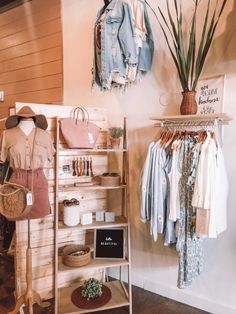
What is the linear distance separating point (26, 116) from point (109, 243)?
4.11 feet

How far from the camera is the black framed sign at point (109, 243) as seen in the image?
243cm

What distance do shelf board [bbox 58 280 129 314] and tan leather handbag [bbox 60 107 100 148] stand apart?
4.07ft

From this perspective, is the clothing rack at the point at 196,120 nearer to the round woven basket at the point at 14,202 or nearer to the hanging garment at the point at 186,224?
the hanging garment at the point at 186,224

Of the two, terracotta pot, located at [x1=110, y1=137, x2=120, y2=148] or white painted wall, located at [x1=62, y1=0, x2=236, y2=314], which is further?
terracotta pot, located at [x1=110, y1=137, x2=120, y2=148]

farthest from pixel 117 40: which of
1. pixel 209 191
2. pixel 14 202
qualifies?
pixel 14 202

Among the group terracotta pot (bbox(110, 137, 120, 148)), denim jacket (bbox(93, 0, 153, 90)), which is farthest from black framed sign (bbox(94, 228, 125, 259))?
denim jacket (bbox(93, 0, 153, 90))

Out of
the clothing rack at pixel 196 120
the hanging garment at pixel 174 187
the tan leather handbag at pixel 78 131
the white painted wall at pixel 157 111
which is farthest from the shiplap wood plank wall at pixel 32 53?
the hanging garment at pixel 174 187

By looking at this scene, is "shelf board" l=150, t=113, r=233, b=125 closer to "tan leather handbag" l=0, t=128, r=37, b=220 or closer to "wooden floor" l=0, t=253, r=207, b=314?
"tan leather handbag" l=0, t=128, r=37, b=220

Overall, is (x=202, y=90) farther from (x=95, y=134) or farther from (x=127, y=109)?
(x=95, y=134)

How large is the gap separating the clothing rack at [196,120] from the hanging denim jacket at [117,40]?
20.1 inches

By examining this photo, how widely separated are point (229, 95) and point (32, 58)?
246 cm

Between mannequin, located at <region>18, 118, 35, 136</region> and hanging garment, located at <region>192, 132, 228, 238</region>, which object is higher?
mannequin, located at <region>18, 118, 35, 136</region>

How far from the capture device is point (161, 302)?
8.04 ft

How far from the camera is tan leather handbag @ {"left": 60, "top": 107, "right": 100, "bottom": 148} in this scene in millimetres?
2289
